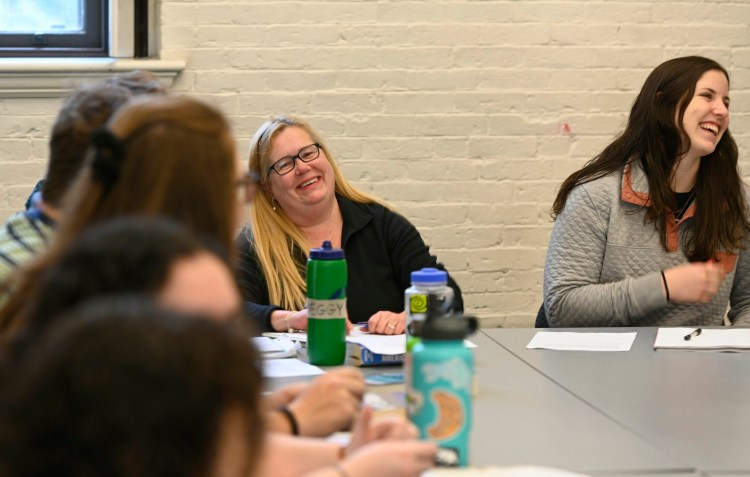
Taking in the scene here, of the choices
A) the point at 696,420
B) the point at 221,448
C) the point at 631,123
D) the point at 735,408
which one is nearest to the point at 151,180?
the point at 221,448

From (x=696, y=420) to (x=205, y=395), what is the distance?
121 cm

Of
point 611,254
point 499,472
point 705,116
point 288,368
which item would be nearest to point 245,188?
point 499,472

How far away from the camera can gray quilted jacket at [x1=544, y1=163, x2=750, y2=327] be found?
2.70m

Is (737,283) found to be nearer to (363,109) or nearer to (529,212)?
(529,212)

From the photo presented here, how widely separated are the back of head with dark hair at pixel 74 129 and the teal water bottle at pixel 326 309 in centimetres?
55

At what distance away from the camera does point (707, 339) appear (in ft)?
7.60

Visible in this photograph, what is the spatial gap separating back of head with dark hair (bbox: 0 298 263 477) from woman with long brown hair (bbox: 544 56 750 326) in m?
2.12

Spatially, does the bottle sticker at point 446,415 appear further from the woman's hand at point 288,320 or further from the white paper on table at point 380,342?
the woman's hand at point 288,320

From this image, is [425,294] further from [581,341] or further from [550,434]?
[581,341]

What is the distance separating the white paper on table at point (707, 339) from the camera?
2232 millimetres

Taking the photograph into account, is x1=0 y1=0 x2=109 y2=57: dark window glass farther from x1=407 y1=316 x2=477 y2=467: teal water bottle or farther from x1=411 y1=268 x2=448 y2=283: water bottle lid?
x1=407 y1=316 x2=477 y2=467: teal water bottle

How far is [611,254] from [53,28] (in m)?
2.10

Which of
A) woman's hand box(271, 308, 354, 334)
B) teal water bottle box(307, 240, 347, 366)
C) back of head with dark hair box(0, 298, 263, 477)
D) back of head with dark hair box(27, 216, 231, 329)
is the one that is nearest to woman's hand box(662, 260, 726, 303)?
woman's hand box(271, 308, 354, 334)

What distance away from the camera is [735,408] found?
5.64 feet
